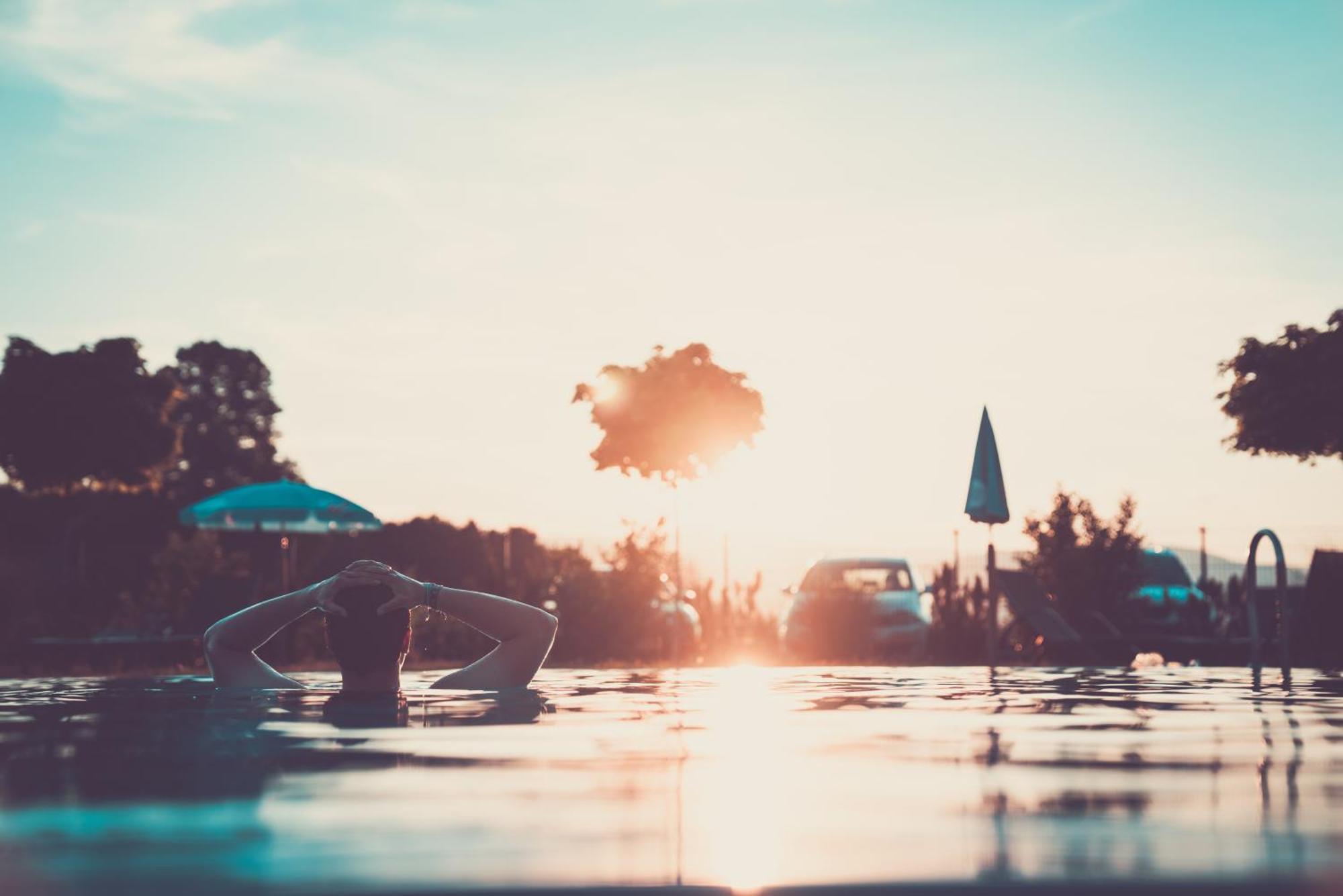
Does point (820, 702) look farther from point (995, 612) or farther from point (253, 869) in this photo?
point (995, 612)

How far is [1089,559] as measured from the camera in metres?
15.5

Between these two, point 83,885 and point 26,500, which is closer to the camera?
point 83,885

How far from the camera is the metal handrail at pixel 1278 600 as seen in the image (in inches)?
331

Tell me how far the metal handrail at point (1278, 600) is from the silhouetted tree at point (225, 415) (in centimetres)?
3662

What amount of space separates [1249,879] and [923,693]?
5101mm

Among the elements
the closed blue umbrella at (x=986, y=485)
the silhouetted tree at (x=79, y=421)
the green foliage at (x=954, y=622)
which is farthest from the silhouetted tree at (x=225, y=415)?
the closed blue umbrella at (x=986, y=485)

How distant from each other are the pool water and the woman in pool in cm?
23

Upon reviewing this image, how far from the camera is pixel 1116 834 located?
296 centimetres

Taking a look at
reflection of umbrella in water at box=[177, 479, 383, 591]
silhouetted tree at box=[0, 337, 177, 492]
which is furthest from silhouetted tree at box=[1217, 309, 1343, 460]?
silhouetted tree at box=[0, 337, 177, 492]

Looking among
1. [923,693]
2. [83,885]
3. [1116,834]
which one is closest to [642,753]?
[1116,834]

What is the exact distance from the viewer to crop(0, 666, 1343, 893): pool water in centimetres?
264

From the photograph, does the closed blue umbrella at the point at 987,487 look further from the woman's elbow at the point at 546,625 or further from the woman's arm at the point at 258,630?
the woman's arm at the point at 258,630

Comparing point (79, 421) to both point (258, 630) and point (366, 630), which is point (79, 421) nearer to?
point (258, 630)

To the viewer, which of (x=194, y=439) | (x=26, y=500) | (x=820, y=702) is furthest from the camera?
(x=194, y=439)
